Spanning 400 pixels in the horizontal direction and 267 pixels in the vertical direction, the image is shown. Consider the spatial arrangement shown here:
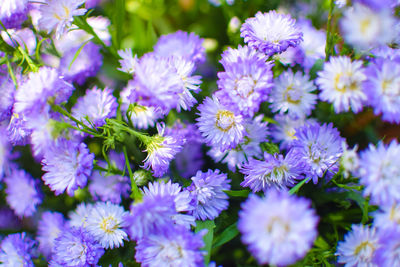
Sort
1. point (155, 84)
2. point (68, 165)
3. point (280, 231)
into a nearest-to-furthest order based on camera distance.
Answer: point (280, 231)
point (155, 84)
point (68, 165)

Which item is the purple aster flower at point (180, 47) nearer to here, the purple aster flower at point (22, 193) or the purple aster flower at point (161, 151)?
the purple aster flower at point (161, 151)

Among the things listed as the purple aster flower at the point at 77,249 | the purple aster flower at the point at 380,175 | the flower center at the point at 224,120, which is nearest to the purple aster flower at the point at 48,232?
the purple aster flower at the point at 77,249

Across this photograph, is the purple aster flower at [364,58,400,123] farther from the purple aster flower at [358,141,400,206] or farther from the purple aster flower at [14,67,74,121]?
the purple aster flower at [14,67,74,121]

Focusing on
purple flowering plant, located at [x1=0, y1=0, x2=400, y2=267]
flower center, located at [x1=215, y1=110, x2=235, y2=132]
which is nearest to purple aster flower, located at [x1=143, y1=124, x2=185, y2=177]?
purple flowering plant, located at [x1=0, y1=0, x2=400, y2=267]

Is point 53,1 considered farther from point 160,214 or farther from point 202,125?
point 160,214

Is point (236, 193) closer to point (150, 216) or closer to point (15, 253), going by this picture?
point (150, 216)

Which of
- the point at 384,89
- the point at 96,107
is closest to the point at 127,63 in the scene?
the point at 96,107

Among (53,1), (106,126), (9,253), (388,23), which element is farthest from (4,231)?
(388,23)
